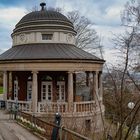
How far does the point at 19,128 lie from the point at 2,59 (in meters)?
11.1

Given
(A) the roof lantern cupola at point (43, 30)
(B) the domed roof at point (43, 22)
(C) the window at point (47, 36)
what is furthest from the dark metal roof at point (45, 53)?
(B) the domed roof at point (43, 22)

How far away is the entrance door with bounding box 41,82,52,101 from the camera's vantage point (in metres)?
27.7

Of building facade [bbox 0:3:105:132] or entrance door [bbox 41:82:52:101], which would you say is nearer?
building facade [bbox 0:3:105:132]

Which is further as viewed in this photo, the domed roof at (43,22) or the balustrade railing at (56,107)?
the domed roof at (43,22)

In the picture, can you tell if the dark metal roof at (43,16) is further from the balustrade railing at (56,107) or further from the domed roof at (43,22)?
the balustrade railing at (56,107)

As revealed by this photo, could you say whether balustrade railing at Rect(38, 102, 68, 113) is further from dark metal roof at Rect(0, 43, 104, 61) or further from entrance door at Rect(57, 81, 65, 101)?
dark metal roof at Rect(0, 43, 104, 61)

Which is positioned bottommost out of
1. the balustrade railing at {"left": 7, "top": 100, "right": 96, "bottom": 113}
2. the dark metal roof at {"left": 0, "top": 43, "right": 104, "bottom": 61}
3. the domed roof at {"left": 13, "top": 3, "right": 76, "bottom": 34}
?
the balustrade railing at {"left": 7, "top": 100, "right": 96, "bottom": 113}

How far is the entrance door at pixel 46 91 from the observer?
27.7m

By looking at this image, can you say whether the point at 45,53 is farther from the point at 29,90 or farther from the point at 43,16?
the point at 29,90

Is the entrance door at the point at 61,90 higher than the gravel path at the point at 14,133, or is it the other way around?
the entrance door at the point at 61,90

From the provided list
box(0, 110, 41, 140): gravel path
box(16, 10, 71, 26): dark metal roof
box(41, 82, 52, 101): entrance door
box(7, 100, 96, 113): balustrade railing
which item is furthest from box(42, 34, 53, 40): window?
box(0, 110, 41, 140): gravel path

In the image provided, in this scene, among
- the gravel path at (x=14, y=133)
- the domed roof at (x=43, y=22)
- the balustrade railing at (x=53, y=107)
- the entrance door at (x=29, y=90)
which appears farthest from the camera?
the entrance door at (x=29, y=90)

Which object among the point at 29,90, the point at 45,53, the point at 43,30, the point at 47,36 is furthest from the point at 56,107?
the point at 43,30

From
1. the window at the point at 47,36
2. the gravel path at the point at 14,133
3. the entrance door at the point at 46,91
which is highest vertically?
the window at the point at 47,36
